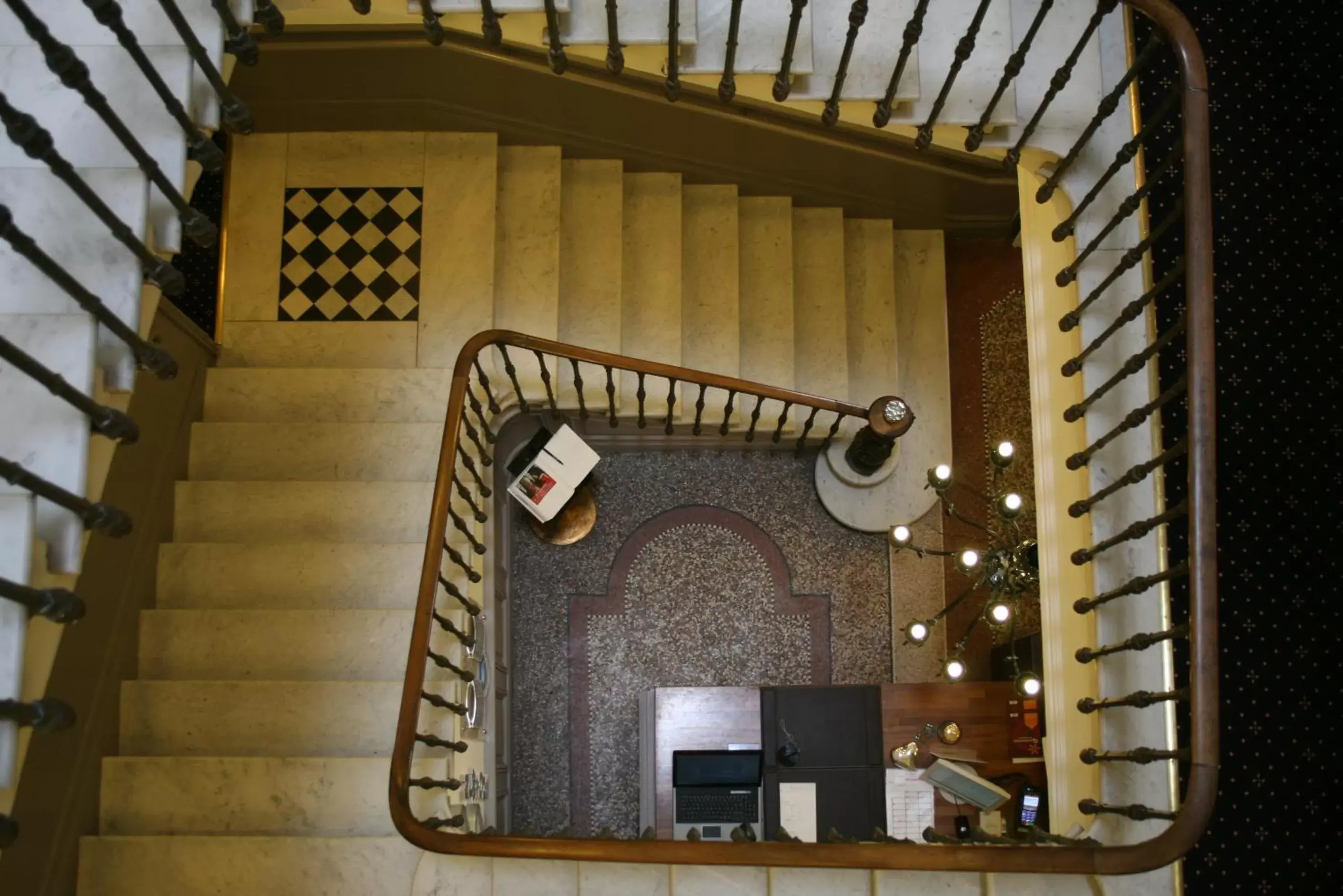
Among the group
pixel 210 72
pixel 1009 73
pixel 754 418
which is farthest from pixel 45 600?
pixel 754 418

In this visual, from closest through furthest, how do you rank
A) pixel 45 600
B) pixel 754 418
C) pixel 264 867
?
pixel 45 600, pixel 264 867, pixel 754 418

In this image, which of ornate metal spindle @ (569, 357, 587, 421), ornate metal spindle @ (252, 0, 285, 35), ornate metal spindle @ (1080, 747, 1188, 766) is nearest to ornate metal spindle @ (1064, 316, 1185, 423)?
ornate metal spindle @ (1080, 747, 1188, 766)

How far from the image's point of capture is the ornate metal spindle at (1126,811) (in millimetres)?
2254

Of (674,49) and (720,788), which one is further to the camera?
(720,788)

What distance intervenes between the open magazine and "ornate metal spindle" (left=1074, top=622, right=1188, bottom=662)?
1.95 meters

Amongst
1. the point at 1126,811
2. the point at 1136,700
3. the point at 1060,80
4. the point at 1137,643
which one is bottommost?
the point at 1126,811

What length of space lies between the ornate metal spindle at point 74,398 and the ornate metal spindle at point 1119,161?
7.52 ft

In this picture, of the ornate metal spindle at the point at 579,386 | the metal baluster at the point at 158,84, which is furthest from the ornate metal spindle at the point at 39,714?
the ornate metal spindle at the point at 579,386

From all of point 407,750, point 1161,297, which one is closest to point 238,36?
point 407,750

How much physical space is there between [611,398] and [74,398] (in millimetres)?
2054

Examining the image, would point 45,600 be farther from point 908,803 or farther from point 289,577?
point 908,803

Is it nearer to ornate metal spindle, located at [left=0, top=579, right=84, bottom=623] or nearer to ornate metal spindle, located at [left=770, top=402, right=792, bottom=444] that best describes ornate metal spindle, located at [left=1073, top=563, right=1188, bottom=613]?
ornate metal spindle, located at [left=770, top=402, right=792, bottom=444]

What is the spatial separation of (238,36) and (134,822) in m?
2.37

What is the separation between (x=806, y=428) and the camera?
4.21 metres
